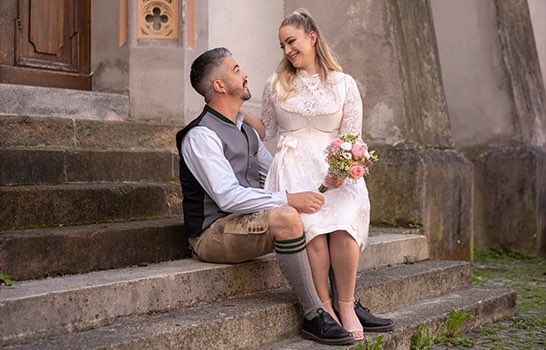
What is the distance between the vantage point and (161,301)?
12.9ft

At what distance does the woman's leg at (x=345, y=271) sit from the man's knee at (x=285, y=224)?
0.28m

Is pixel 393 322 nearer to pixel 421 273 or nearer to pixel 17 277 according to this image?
pixel 421 273

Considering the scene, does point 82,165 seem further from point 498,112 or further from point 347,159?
point 498,112

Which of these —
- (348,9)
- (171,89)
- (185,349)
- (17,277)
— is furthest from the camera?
(348,9)

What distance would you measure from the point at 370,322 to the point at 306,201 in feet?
2.39

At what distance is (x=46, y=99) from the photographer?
5.49 metres

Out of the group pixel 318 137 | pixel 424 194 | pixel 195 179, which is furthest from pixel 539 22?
pixel 195 179

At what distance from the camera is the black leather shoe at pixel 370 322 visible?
4.41 m

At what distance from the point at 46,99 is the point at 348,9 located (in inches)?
108

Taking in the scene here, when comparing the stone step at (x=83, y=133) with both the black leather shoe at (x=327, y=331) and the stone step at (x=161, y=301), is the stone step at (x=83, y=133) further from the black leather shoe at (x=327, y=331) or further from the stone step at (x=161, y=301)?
the black leather shoe at (x=327, y=331)

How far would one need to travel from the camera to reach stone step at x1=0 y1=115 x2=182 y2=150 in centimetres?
508

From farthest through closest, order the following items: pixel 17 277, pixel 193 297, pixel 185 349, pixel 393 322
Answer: pixel 393 322, pixel 193 297, pixel 17 277, pixel 185 349

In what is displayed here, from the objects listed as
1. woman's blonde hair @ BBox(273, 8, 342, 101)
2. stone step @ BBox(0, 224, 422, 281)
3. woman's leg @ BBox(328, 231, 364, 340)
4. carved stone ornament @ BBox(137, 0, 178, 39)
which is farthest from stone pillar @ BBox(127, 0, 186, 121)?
woman's leg @ BBox(328, 231, 364, 340)

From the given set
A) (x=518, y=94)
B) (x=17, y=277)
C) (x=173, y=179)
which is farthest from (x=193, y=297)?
(x=518, y=94)
